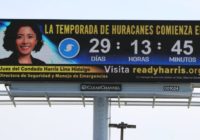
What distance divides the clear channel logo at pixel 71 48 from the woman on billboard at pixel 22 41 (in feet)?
2.67

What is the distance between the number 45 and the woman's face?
5332 millimetres

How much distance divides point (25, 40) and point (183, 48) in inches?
237

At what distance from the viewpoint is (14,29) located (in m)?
45.2

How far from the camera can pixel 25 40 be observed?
1779 inches

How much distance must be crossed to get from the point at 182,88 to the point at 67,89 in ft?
14.2

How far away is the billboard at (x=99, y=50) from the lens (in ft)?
146

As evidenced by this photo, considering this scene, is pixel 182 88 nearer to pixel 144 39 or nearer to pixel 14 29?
pixel 144 39

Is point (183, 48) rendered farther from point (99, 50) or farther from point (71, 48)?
point (71, 48)

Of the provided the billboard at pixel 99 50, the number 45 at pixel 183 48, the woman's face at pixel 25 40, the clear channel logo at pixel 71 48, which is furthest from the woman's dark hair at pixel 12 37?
the number 45 at pixel 183 48

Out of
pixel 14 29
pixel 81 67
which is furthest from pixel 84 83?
pixel 14 29
